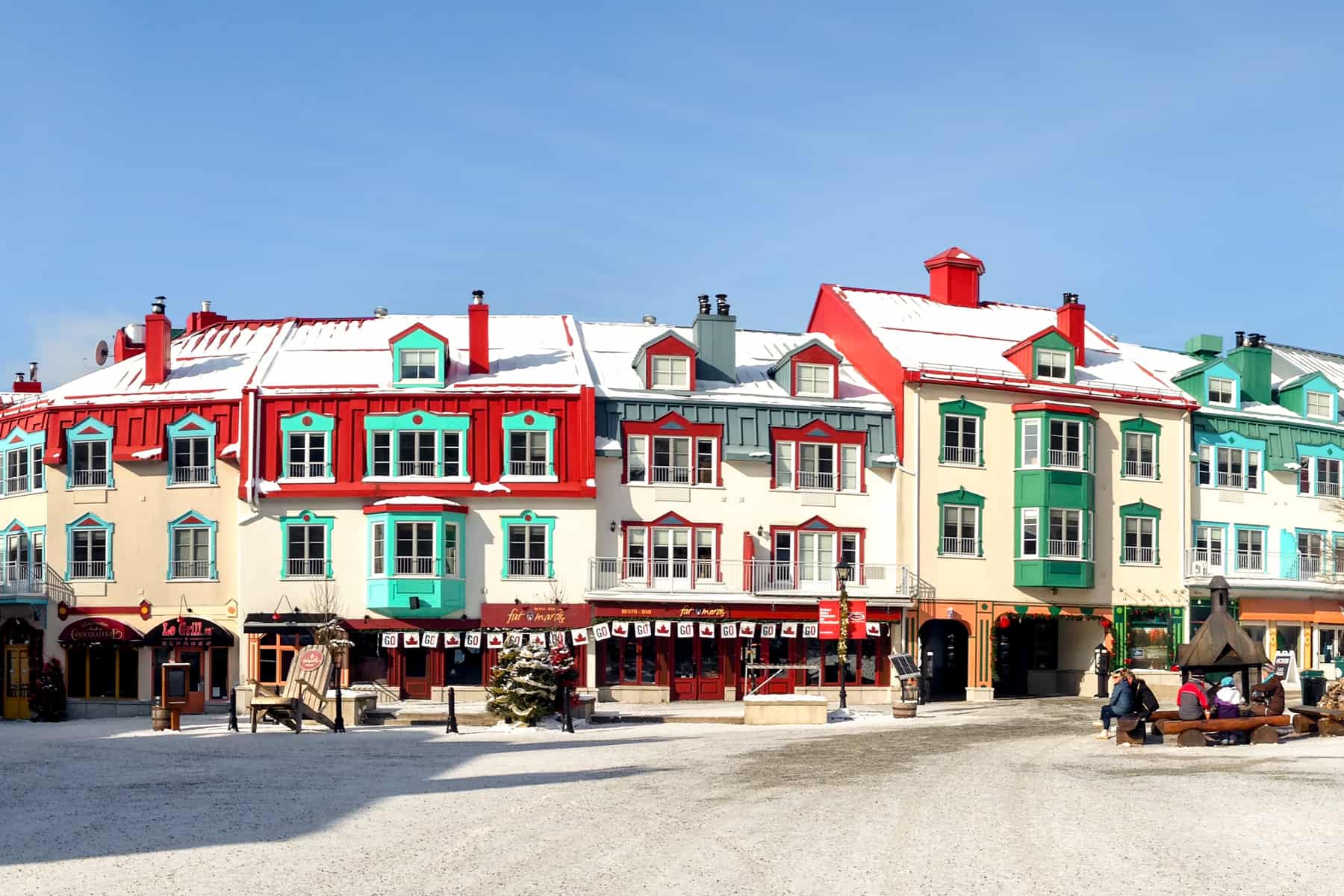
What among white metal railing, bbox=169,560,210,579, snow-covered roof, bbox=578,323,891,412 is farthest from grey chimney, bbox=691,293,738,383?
white metal railing, bbox=169,560,210,579

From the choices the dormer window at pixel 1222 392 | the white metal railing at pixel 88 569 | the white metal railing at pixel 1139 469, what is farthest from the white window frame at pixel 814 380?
the white metal railing at pixel 88 569

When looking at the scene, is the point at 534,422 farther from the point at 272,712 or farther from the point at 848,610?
the point at 272,712

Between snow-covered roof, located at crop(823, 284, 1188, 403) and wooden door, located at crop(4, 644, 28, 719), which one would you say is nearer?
wooden door, located at crop(4, 644, 28, 719)

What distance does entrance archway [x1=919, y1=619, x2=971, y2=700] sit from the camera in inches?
2051

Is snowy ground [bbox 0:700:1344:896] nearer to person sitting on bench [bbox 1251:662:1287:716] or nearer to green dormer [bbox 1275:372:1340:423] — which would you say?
person sitting on bench [bbox 1251:662:1287:716]

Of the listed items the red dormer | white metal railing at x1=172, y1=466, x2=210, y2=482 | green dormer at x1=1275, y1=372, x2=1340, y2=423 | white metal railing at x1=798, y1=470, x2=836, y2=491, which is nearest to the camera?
white metal railing at x1=172, y1=466, x2=210, y2=482

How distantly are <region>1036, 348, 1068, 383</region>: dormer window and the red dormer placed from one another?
1138 cm

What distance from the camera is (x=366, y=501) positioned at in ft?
160

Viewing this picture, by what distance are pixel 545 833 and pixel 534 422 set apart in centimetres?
3045

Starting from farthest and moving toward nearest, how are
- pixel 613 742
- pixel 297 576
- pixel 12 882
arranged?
pixel 297 576, pixel 613 742, pixel 12 882

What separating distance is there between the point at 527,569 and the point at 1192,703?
2315 cm

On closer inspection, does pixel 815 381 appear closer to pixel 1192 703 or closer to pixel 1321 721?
pixel 1321 721

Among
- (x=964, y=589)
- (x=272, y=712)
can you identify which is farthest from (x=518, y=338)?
(x=272, y=712)

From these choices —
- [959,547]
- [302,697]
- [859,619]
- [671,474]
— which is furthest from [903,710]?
[302,697]
